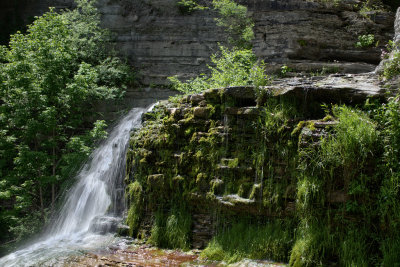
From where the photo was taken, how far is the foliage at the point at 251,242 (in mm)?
5094

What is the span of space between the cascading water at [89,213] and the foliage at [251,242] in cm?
224

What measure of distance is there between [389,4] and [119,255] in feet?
38.5

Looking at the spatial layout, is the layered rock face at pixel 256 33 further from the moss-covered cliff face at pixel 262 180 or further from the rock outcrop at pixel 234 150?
the moss-covered cliff face at pixel 262 180

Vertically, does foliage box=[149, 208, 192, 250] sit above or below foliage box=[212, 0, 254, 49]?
below

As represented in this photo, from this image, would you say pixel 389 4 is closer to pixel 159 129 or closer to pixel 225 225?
pixel 159 129

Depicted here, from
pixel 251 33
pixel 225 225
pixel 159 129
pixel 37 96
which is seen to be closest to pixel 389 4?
pixel 251 33

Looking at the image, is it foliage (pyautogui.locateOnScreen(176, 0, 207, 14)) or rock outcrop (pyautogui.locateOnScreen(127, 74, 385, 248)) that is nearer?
rock outcrop (pyautogui.locateOnScreen(127, 74, 385, 248))

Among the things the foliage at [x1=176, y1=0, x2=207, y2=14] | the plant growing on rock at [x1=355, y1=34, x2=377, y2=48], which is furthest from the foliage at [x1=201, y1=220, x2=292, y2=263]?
the foliage at [x1=176, y1=0, x2=207, y2=14]

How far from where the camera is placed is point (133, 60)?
14570 millimetres

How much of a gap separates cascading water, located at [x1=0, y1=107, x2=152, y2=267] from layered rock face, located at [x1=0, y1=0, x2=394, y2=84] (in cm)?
440

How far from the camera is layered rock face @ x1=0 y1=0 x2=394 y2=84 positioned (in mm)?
9609

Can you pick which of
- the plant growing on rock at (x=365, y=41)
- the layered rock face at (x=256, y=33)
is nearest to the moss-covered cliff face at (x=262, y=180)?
the layered rock face at (x=256, y=33)

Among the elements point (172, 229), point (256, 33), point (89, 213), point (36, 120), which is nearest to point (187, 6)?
point (256, 33)

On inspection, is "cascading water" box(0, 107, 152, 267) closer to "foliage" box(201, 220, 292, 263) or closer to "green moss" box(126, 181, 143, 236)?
"green moss" box(126, 181, 143, 236)
